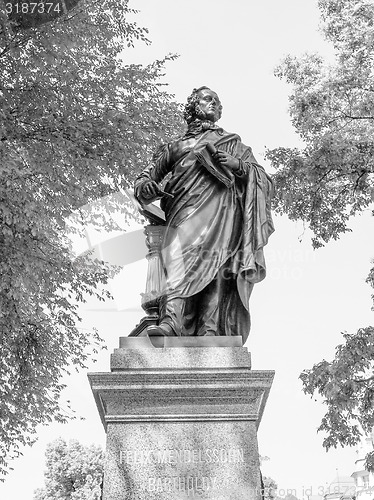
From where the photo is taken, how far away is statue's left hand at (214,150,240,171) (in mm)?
5641

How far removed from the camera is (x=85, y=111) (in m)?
13.9

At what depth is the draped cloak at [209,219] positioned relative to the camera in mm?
5344

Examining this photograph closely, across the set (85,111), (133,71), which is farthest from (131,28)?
(85,111)

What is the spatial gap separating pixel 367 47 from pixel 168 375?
11.6m

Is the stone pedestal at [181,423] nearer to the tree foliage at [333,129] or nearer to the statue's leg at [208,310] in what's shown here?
the statue's leg at [208,310]

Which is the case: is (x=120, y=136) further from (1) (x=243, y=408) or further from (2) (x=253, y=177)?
(1) (x=243, y=408)

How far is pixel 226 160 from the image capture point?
5.64 meters

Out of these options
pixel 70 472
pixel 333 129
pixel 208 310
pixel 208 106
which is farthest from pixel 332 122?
pixel 70 472

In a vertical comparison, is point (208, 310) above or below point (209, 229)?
below

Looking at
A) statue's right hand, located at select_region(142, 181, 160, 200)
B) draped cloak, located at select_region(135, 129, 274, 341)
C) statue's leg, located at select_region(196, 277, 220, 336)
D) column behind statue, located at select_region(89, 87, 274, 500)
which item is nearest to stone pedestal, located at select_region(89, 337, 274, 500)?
column behind statue, located at select_region(89, 87, 274, 500)

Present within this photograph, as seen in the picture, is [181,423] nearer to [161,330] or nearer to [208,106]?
[161,330]

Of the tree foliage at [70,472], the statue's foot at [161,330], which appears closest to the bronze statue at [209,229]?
the statue's foot at [161,330]

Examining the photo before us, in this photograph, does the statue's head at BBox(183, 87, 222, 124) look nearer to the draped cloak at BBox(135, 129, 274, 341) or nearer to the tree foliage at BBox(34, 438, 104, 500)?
the draped cloak at BBox(135, 129, 274, 341)

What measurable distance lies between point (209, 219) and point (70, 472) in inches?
1529
